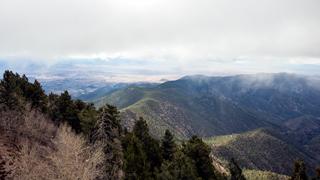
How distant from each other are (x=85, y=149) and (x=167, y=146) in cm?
1261

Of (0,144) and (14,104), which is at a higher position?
(14,104)

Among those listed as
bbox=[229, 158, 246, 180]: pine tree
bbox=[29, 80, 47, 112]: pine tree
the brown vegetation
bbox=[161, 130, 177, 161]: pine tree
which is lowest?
bbox=[229, 158, 246, 180]: pine tree

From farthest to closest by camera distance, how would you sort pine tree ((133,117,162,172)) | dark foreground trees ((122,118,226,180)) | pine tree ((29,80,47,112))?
pine tree ((29,80,47,112)) → pine tree ((133,117,162,172)) → dark foreground trees ((122,118,226,180))

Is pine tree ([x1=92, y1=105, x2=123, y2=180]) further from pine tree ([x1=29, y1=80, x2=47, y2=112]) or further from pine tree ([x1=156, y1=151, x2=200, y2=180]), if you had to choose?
pine tree ([x1=29, y1=80, x2=47, y2=112])

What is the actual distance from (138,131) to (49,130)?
2012cm

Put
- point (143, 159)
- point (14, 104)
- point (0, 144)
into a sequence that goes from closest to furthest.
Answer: point (143, 159) → point (0, 144) → point (14, 104)

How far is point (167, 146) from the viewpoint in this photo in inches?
2388

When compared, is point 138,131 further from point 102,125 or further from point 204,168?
point 204,168

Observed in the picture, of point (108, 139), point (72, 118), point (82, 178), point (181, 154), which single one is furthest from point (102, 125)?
point (72, 118)

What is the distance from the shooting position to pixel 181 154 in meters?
48.2

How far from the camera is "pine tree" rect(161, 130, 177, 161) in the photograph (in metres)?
59.7

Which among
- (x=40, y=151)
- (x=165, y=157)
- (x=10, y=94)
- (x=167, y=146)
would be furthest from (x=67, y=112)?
(x=165, y=157)

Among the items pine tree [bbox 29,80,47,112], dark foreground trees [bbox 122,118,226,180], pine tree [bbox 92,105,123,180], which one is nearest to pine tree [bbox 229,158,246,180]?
dark foreground trees [bbox 122,118,226,180]

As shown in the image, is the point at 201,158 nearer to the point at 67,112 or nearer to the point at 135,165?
the point at 135,165
